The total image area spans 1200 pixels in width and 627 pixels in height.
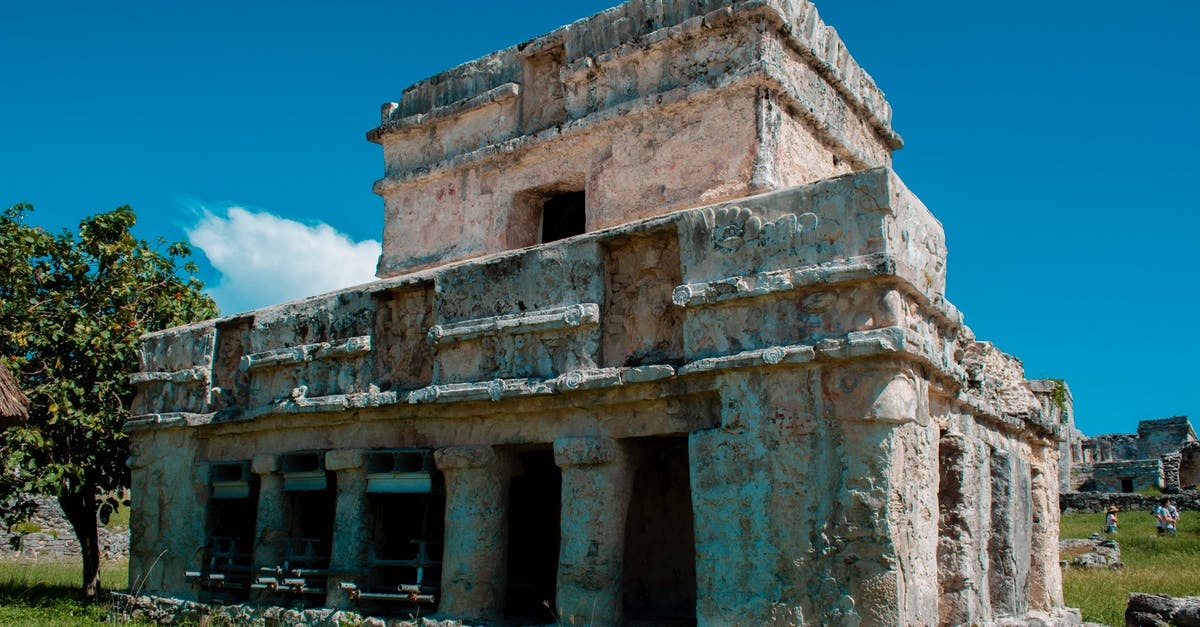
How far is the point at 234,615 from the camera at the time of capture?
8.22 meters

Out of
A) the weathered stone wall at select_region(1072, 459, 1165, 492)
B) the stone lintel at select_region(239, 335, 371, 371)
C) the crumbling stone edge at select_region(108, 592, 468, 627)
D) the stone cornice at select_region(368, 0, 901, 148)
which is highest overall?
the stone cornice at select_region(368, 0, 901, 148)

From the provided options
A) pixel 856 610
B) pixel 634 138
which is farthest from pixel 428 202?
pixel 856 610

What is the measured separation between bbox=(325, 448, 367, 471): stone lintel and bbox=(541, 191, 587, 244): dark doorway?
123 inches

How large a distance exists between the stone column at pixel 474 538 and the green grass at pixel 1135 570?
586 cm

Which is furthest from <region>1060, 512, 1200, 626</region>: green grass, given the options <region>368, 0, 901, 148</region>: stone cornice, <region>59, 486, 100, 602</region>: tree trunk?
<region>59, 486, 100, 602</region>: tree trunk

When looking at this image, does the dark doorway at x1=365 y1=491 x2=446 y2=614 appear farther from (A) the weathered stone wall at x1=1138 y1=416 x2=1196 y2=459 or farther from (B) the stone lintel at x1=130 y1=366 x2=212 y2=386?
(A) the weathered stone wall at x1=1138 y1=416 x2=1196 y2=459

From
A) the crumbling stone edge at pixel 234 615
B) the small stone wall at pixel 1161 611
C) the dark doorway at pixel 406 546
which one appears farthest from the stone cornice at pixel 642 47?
the crumbling stone edge at pixel 234 615

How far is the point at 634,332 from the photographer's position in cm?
671

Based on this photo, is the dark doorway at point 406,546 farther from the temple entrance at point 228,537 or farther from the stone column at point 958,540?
the stone column at point 958,540

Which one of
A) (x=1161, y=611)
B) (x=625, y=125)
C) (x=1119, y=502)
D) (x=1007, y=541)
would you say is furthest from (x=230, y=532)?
(x=1119, y=502)

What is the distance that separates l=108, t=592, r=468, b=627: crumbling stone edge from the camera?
730cm

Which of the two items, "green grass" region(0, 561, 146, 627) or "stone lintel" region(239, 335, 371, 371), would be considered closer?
"stone lintel" region(239, 335, 371, 371)

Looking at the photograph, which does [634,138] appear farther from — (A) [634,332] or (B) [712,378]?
(B) [712,378]

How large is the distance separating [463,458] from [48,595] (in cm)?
721
